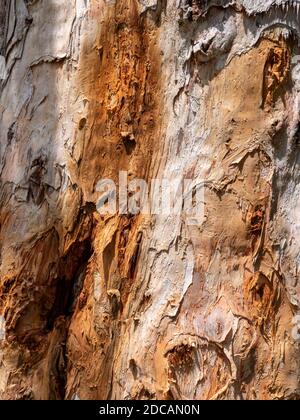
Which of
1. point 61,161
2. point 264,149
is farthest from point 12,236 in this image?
point 264,149

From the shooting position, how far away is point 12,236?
1.78 meters

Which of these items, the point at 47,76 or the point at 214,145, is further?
the point at 47,76

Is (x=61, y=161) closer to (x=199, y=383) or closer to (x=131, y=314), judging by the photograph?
(x=131, y=314)

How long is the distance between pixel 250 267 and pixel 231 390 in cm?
29

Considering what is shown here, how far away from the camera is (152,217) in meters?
1.70
